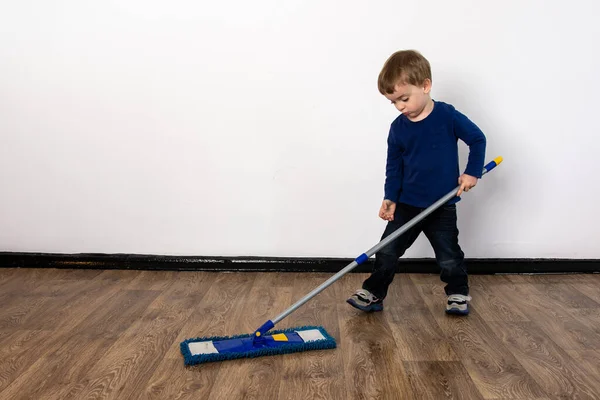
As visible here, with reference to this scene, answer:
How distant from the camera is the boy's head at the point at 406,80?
1940 millimetres

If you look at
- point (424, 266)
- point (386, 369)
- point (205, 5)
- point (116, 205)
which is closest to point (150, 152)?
point (116, 205)

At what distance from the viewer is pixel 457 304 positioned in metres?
2.11

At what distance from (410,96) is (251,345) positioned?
83 cm

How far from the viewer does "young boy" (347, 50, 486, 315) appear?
6.44ft

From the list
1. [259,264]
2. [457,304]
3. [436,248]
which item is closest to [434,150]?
[436,248]

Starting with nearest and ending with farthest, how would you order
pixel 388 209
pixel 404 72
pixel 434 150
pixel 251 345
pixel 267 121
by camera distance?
pixel 251 345
pixel 404 72
pixel 434 150
pixel 388 209
pixel 267 121

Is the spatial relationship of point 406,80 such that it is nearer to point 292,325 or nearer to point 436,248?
point 436,248

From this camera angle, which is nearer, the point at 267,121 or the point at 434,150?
the point at 434,150

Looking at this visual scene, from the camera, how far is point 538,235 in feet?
8.63

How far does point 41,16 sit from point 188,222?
932mm

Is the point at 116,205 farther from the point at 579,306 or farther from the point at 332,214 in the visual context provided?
the point at 579,306

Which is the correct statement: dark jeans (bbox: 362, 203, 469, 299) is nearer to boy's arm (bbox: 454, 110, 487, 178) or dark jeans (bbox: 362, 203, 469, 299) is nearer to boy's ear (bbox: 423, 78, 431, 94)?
boy's arm (bbox: 454, 110, 487, 178)

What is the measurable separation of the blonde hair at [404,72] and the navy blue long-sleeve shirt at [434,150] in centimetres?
14

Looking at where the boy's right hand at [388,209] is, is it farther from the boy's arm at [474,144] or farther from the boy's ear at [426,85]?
the boy's ear at [426,85]
